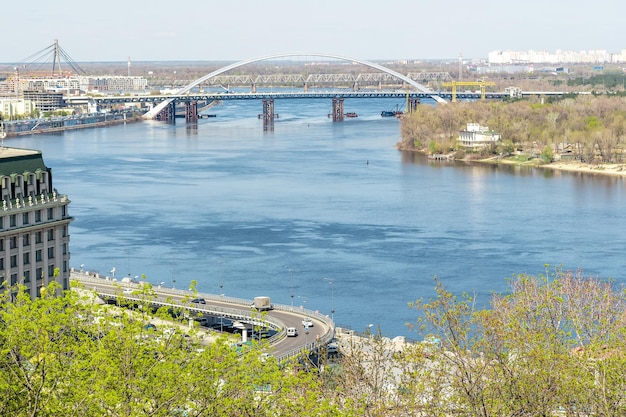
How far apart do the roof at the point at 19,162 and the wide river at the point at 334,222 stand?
8.23 metres

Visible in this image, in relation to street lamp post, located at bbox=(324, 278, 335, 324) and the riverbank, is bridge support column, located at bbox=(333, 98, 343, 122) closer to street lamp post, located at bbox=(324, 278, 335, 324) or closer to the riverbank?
the riverbank

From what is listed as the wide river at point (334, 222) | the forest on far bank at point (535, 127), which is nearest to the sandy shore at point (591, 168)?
the forest on far bank at point (535, 127)

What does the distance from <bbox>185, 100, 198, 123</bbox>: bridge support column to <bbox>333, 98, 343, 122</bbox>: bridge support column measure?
11201mm

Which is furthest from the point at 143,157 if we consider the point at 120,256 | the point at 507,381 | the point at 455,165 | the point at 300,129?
the point at 507,381

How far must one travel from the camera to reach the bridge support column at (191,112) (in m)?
113

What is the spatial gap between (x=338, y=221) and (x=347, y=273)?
10858 mm

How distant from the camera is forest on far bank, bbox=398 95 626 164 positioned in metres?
70.9

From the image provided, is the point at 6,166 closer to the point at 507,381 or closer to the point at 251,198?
the point at 507,381

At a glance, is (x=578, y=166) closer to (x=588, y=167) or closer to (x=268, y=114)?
(x=588, y=167)

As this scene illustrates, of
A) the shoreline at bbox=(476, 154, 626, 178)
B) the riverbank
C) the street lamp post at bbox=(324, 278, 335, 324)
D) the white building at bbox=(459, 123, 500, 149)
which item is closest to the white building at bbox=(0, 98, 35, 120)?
the white building at bbox=(459, 123, 500, 149)

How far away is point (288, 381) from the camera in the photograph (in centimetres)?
1237

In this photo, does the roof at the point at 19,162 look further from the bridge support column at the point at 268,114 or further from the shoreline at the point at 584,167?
the bridge support column at the point at 268,114

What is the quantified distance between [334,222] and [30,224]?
2231 centimetres

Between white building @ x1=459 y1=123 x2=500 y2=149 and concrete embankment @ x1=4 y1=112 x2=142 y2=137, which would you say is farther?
concrete embankment @ x1=4 y1=112 x2=142 y2=137
